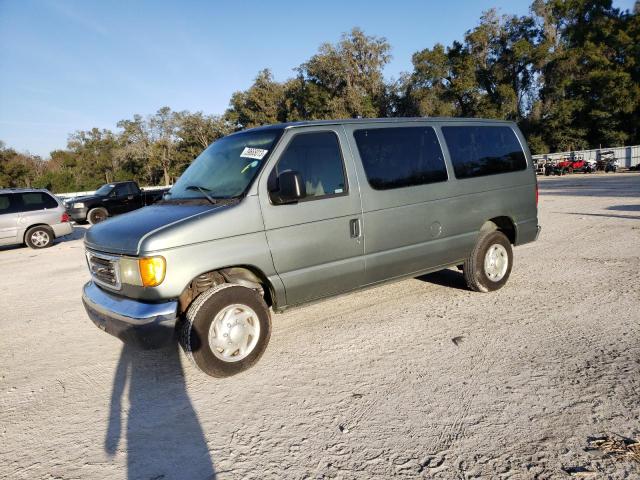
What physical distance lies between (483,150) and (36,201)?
12.2 metres

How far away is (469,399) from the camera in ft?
9.62

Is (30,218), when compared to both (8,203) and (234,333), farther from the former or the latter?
(234,333)

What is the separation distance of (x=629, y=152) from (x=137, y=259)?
131 ft

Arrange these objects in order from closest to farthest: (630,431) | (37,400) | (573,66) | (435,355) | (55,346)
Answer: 1. (630,431)
2. (37,400)
3. (435,355)
4. (55,346)
5. (573,66)

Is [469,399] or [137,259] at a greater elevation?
[137,259]

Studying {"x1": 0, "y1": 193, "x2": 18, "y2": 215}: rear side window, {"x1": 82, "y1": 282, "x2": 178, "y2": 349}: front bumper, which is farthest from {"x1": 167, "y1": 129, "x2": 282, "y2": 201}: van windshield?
{"x1": 0, "y1": 193, "x2": 18, "y2": 215}: rear side window

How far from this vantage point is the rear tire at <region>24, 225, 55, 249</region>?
1170 cm

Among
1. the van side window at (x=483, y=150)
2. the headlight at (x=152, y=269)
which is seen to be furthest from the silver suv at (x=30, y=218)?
the van side window at (x=483, y=150)

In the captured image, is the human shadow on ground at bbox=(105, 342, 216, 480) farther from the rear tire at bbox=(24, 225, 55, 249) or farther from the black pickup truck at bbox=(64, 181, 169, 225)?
the black pickup truck at bbox=(64, 181, 169, 225)

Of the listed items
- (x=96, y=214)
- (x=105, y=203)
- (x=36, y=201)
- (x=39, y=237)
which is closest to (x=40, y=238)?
(x=39, y=237)

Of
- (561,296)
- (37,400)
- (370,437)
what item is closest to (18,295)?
(37,400)

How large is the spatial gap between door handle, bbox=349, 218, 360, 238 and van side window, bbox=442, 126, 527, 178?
60.9 inches

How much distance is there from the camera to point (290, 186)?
3.48 metres

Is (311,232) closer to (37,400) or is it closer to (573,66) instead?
(37,400)
